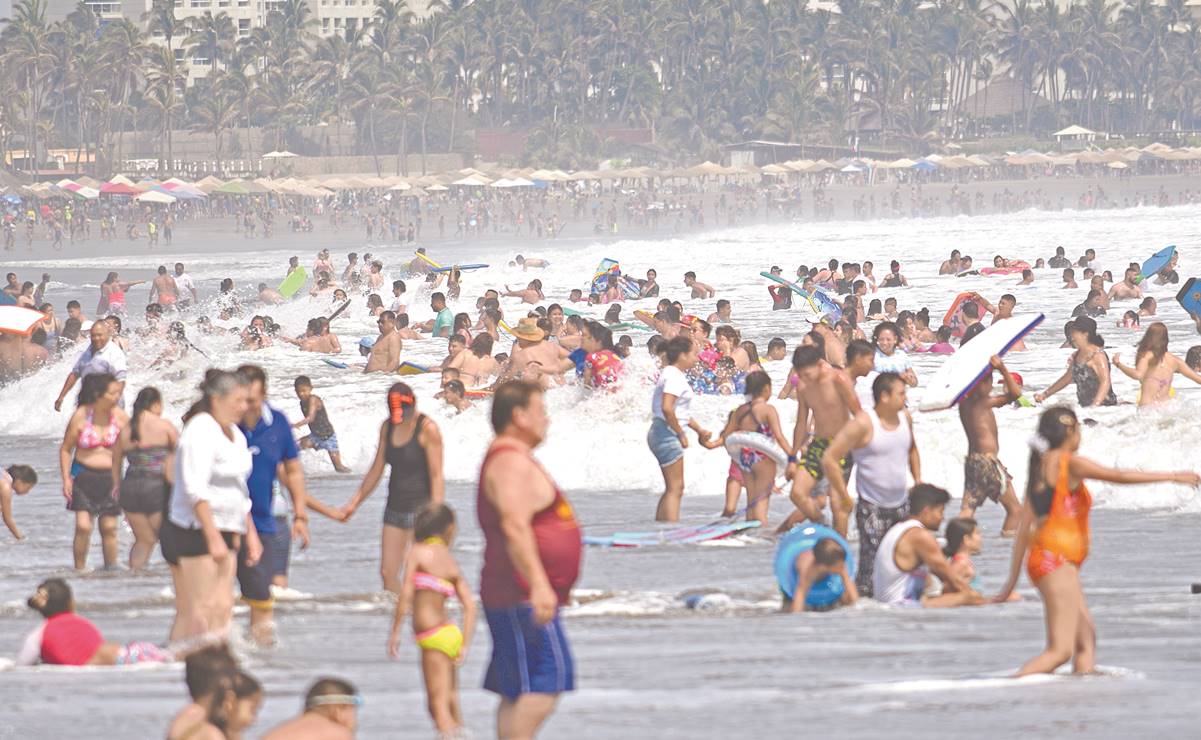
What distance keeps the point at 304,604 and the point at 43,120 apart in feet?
297

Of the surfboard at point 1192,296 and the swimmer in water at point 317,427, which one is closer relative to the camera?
the swimmer in water at point 317,427

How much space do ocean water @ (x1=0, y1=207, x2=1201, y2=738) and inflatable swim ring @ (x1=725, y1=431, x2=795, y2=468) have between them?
1.71 feet

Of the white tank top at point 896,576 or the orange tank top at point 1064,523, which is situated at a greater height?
the orange tank top at point 1064,523

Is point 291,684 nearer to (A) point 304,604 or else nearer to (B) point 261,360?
(A) point 304,604

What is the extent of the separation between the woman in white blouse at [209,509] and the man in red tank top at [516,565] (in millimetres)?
2004

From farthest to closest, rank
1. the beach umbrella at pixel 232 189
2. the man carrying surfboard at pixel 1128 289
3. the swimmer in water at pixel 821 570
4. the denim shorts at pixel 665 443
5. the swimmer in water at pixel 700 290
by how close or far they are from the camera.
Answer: the beach umbrella at pixel 232 189 → the swimmer in water at pixel 700 290 → the man carrying surfboard at pixel 1128 289 → the denim shorts at pixel 665 443 → the swimmer in water at pixel 821 570

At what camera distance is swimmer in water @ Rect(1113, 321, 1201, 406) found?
13.7m

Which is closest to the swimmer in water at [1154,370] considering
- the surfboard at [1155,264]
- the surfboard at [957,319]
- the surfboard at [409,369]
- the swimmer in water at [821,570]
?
the swimmer in water at [821,570]

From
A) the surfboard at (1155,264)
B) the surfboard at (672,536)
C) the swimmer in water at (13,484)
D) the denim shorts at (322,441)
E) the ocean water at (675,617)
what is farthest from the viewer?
the surfboard at (1155,264)

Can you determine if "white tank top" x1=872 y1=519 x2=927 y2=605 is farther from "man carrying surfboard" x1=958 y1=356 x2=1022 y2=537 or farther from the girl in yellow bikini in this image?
the girl in yellow bikini

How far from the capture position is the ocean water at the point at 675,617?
680 cm

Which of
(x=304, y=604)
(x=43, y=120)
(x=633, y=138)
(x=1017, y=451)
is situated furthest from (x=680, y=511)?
(x=633, y=138)

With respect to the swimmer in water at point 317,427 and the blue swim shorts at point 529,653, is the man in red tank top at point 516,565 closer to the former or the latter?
the blue swim shorts at point 529,653

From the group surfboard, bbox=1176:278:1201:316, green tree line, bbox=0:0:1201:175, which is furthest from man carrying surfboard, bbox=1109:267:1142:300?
green tree line, bbox=0:0:1201:175
